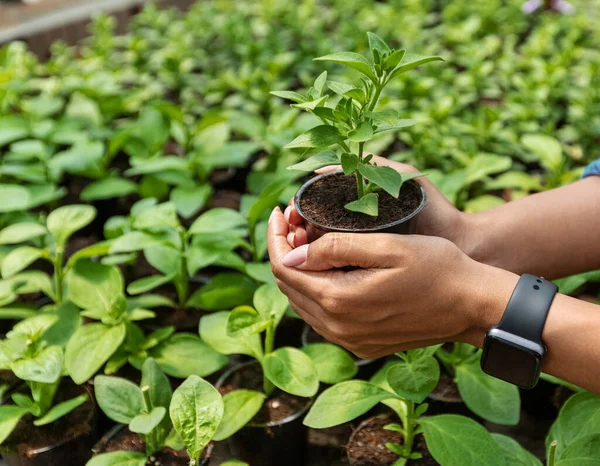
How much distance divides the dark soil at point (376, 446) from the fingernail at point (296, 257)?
39 cm

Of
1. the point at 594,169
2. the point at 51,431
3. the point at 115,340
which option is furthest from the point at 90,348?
the point at 594,169

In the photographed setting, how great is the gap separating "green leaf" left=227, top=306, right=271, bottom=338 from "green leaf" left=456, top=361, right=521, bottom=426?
387mm

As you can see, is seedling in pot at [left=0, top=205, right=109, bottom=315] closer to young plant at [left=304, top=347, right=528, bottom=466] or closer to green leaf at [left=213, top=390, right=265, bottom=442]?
green leaf at [left=213, top=390, right=265, bottom=442]

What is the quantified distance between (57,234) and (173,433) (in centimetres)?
55

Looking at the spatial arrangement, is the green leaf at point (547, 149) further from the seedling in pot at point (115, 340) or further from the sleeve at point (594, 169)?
the seedling in pot at point (115, 340)

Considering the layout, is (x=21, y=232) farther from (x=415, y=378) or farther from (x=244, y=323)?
(x=415, y=378)

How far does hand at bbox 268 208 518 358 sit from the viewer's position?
89cm

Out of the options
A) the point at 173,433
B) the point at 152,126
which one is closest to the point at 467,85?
the point at 152,126

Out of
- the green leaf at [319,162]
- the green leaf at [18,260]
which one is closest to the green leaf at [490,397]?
the green leaf at [319,162]

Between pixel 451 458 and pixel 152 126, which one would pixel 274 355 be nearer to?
pixel 451 458

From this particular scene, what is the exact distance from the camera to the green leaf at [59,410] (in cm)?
114

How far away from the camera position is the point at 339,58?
0.85 meters

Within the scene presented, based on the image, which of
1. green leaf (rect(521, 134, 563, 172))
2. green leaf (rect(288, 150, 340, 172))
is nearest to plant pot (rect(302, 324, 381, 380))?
green leaf (rect(288, 150, 340, 172))

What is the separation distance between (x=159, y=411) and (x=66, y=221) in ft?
1.96
